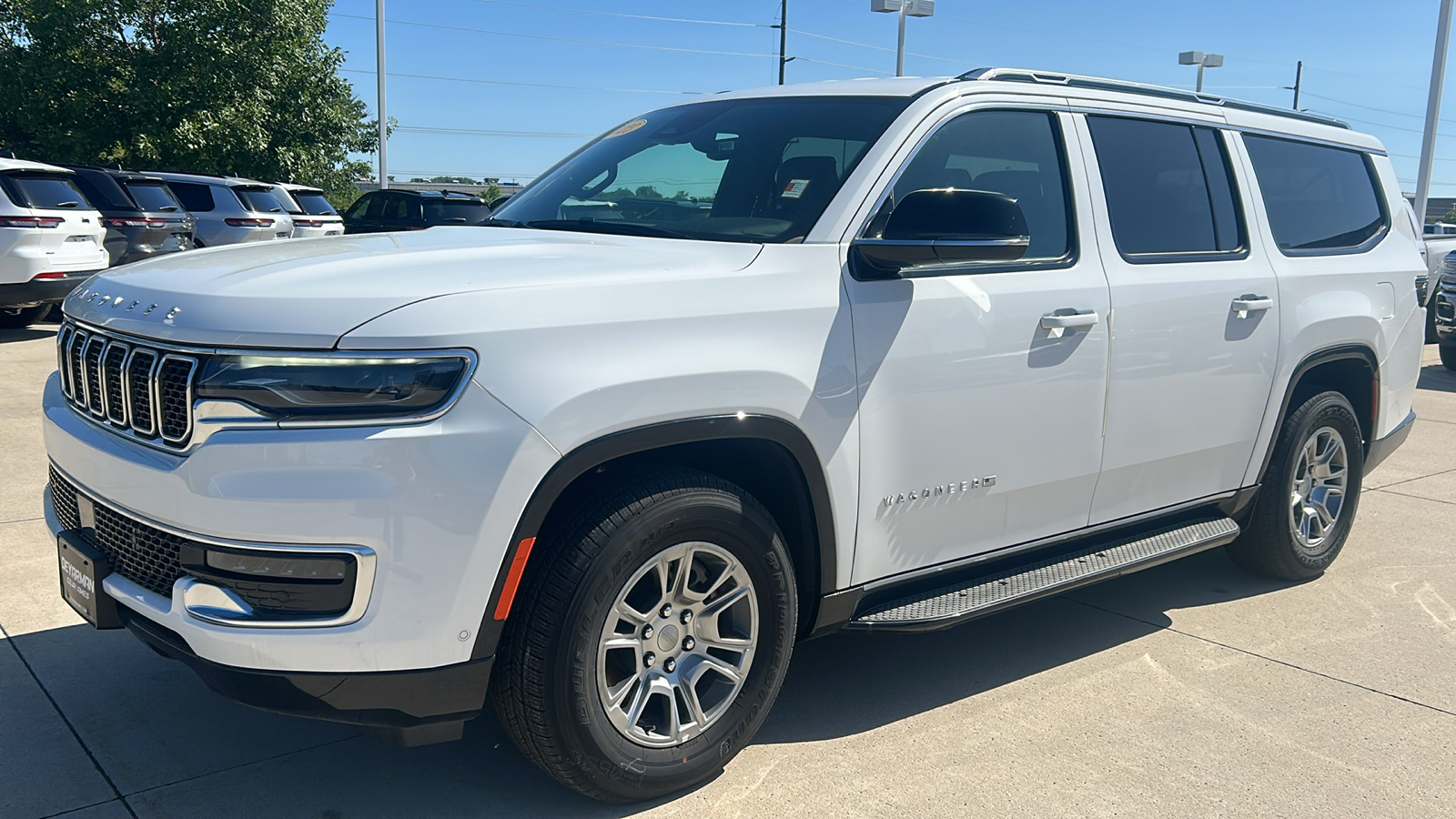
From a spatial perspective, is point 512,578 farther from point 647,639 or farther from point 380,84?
point 380,84

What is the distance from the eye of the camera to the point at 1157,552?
4266 millimetres

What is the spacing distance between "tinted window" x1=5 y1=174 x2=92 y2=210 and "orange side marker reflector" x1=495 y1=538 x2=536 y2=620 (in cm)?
1161

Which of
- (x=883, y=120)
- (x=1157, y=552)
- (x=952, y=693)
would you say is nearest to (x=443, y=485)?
(x=883, y=120)

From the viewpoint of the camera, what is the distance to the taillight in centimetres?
1170

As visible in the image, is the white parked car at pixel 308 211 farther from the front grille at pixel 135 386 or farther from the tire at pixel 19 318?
the front grille at pixel 135 386

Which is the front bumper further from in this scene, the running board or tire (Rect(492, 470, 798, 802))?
the running board

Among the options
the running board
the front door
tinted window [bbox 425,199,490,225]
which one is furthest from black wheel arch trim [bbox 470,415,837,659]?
tinted window [bbox 425,199,490,225]

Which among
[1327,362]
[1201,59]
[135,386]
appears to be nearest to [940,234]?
[135,386]

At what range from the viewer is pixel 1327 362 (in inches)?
198

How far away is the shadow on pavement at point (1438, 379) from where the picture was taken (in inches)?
474

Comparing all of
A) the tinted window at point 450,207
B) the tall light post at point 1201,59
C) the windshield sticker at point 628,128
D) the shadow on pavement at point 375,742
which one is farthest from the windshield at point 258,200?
the tall light post at point 1201,59

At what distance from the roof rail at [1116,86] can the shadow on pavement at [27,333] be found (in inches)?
458

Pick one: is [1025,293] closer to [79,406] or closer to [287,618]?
[287,618]

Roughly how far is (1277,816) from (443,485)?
2364 mm
